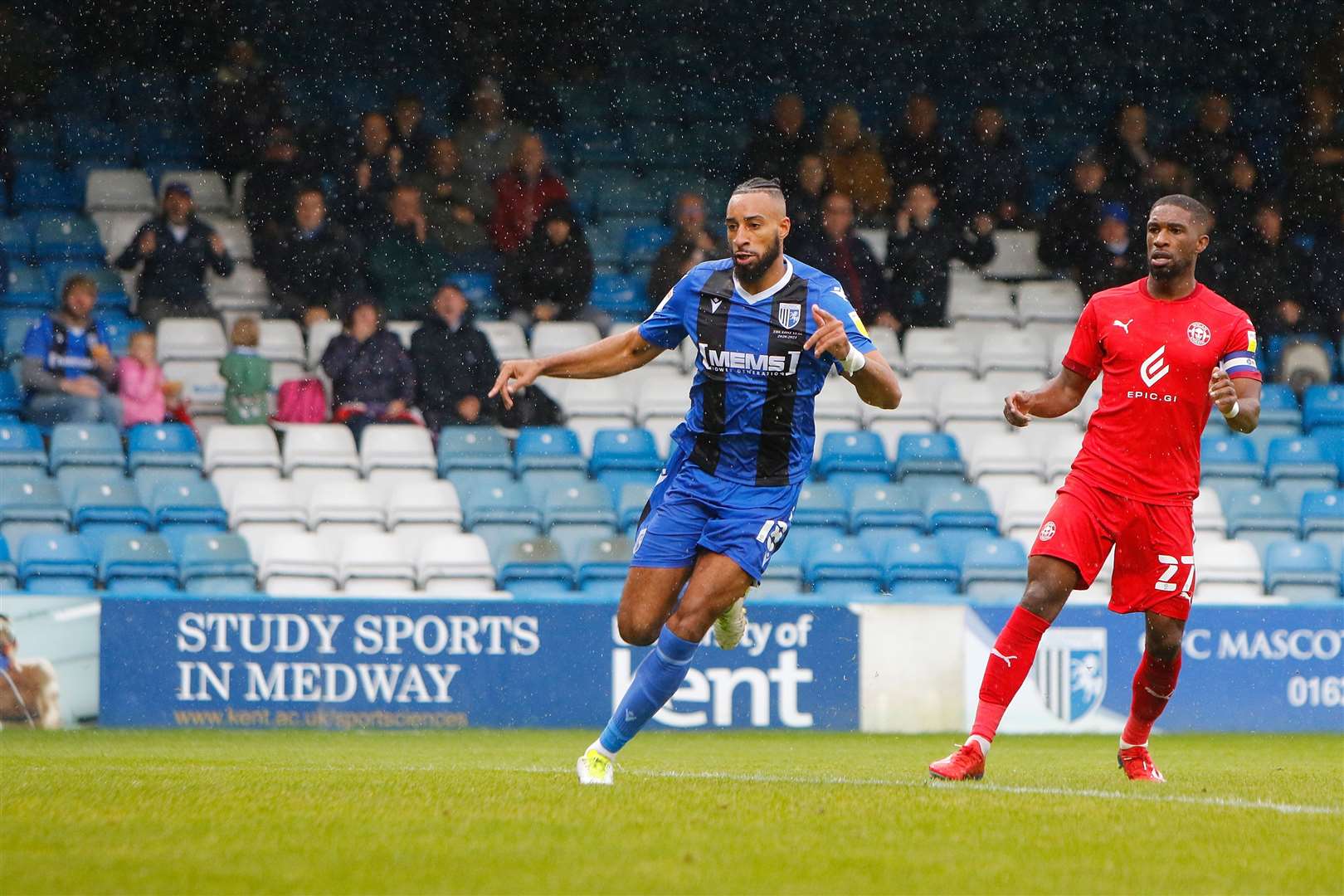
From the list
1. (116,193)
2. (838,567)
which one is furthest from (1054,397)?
(116,193)

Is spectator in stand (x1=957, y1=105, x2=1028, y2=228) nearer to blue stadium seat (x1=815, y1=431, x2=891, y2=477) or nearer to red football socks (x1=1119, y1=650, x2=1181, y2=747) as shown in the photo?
blue stadium seat (x1=815, y1=431, x2=891, y2=477)

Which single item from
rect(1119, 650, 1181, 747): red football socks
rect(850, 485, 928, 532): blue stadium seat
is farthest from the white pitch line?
rect(850, 485, 928, 532): blue stadium seat

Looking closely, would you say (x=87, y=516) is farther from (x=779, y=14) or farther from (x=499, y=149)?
(x=779, y=14)

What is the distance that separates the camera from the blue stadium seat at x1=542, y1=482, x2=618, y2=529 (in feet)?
48.9

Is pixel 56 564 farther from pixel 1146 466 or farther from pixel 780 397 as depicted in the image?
pixel 1146 466

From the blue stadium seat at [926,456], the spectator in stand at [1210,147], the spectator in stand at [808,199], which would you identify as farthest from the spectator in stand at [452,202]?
the spectator in stand at [1210,147]

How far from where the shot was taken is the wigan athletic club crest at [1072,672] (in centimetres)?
1361

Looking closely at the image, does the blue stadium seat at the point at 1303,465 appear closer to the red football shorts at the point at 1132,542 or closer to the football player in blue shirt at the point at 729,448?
the red football shorts at the point at 1132,542

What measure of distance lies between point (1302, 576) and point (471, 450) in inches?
288

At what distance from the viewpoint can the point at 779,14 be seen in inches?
850

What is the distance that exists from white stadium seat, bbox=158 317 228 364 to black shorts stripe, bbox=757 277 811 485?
1021 centimetres

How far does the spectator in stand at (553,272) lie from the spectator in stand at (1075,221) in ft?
15.7

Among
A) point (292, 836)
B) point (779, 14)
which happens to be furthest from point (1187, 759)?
point (779, 14)

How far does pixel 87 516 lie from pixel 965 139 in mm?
9769
